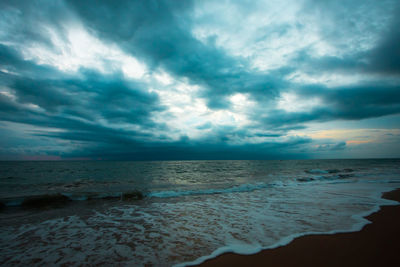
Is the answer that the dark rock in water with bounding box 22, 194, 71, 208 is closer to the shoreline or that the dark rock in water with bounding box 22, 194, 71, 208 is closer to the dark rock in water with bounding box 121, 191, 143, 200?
the dark rock in water with bounding box 121, 191, 143, 200

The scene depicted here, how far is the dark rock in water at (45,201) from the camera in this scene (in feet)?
32.4

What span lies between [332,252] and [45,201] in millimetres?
14072

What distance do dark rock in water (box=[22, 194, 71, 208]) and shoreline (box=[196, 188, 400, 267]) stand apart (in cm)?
1068

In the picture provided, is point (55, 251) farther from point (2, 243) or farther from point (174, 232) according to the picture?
point (174, 232)

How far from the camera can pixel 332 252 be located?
13.2ft

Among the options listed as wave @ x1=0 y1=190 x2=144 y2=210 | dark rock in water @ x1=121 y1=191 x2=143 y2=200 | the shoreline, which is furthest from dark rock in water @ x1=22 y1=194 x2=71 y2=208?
the shoreline

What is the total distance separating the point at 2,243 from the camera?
496cm

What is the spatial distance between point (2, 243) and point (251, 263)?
6786mm

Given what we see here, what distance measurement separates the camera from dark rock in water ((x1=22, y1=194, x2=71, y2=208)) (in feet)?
32.4

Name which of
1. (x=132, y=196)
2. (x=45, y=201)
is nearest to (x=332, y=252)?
(x=132, y=196)

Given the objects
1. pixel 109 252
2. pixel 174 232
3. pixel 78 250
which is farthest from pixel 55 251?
pixel 174 232

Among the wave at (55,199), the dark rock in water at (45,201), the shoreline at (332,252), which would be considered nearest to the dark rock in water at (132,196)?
the wave at (55,199)

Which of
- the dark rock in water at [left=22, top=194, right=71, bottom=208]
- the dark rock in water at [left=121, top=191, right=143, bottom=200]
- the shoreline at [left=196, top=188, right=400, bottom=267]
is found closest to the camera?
the shoreline at [left=196, top=188, right=400, bottom=267]

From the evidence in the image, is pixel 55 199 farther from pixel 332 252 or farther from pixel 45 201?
pixel 332 252
